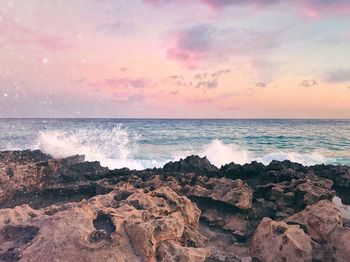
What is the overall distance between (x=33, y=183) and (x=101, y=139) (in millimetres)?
22212

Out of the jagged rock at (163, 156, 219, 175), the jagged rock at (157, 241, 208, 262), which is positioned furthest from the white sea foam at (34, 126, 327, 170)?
the jagged rock at (157, 241, 208, 262)

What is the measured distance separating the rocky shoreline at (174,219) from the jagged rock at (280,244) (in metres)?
0.02

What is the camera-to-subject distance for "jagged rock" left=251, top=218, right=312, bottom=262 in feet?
19.5

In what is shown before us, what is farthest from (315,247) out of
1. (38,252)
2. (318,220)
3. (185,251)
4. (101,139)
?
(101,139)

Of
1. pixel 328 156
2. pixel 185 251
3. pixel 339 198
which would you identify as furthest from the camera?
pixel 328 156

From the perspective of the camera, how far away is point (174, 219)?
19.8 ft

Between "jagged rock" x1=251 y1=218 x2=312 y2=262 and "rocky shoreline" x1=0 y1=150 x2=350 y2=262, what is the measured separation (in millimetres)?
16

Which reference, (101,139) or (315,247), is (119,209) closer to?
(315,247)

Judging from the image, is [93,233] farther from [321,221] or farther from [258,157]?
[258,157]

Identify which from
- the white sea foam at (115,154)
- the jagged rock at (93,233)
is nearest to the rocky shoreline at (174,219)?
the jagged rock at (93,233)

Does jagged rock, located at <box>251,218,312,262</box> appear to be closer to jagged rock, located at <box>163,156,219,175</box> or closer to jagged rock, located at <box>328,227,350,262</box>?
jagged rock, located at <box>328,227,350,262</box>

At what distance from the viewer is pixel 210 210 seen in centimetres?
891

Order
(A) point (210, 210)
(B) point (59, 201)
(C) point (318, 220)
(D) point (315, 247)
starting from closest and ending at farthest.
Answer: (D) point (315, 247) → (C) point (318, 220) → (A) point (210, 210) → (B) point (59, 201)

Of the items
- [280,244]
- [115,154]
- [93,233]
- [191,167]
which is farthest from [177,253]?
[115,154]
